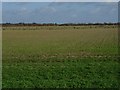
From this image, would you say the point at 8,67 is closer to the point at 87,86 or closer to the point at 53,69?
the point at 53,69

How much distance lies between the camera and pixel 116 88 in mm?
15664

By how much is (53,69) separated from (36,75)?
1.81 metres

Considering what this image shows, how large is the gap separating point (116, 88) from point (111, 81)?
4.77 feet

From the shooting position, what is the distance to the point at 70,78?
18.0 meters

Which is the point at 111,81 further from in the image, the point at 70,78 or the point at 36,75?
the point at 36,75

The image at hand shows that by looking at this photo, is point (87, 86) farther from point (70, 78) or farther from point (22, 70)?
point (22, 70)

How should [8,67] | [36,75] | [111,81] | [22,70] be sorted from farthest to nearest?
[8,67]
[22,70]
[36,75]
[111,81]

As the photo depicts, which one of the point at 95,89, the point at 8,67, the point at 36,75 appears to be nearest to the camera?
the point at 95,89

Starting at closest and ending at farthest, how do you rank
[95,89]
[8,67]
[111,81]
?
1. [95,89]
2. [111,81]
3. [8,67]

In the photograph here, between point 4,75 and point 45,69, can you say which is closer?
point 4,75

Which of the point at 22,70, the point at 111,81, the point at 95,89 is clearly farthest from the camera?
the point at 22,70

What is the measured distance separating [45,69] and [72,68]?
157cm

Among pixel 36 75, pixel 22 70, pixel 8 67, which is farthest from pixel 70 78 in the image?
pixel 8 67

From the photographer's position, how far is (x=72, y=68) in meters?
20.8
